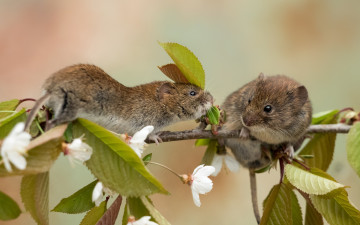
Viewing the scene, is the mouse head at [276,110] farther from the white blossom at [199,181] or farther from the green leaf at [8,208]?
the green leaf at [8,208]

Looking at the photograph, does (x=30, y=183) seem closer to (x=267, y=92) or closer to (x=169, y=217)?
(x=267, y=92)

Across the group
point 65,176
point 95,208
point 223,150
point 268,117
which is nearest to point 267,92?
point 268,117

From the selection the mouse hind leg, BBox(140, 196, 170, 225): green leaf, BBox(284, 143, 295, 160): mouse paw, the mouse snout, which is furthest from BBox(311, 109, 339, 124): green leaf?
the mouse hind leg

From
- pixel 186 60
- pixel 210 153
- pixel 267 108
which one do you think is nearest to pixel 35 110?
pixel 186 60

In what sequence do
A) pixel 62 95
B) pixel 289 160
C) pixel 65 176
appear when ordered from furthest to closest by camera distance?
1. pixel 65 176
2. pixel 289 160
3. pixel 62 95

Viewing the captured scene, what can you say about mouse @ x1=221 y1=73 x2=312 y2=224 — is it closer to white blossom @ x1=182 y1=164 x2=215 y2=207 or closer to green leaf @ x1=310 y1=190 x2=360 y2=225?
green leaf @ x1=310 y1=190 x2=360 y2=225

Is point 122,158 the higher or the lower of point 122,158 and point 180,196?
the higher

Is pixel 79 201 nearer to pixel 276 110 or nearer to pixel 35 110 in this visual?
pixel 35 110

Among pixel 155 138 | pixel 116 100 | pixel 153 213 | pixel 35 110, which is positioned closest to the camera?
pixel 35 110

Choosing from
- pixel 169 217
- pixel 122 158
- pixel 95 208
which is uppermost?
pixel 122 158
